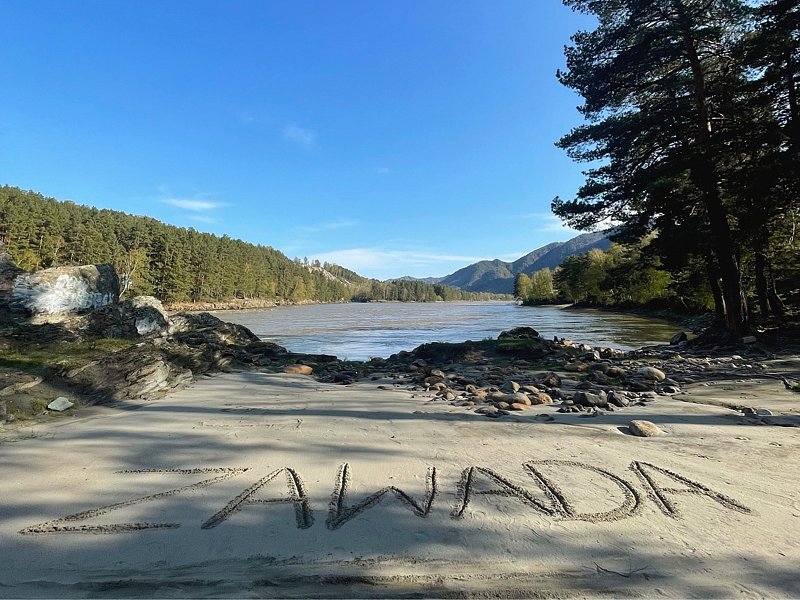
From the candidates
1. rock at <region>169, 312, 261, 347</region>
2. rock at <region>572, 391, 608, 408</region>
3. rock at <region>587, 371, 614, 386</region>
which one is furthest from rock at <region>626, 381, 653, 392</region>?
rock at <region>169, 312, 261, 347</region>

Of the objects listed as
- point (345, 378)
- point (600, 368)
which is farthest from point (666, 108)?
point (345, 378)

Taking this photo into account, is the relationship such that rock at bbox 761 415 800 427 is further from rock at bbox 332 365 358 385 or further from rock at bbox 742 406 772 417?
rock at bbox 332 365 358 385

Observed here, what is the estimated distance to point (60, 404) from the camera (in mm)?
6453

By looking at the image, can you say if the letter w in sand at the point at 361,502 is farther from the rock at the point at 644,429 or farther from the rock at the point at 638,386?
the rock at the point at 638,386

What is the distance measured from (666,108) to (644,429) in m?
13.2

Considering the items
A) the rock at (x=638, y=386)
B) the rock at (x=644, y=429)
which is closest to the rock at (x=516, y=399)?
the rock at (x=644, y=429)

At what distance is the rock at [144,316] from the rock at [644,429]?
1679 cm

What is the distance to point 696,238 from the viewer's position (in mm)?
12945

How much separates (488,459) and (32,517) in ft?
14.0

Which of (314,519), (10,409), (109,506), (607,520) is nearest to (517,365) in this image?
(607,520)

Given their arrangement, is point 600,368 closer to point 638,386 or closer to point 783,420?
point 638,386

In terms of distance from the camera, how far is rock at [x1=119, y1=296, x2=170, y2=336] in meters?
15.7

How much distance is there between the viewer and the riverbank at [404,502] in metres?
2.51

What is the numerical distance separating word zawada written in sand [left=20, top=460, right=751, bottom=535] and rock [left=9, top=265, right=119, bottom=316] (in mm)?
13822
